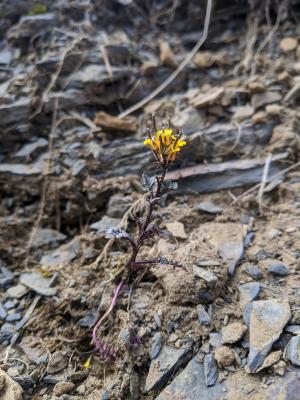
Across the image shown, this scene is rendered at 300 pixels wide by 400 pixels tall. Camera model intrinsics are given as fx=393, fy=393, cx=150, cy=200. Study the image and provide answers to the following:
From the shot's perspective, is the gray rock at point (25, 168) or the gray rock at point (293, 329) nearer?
the gray rock at point (293, 329)

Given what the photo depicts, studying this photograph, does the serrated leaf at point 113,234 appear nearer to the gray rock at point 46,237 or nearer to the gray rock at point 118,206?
the gray rock at point 118,206

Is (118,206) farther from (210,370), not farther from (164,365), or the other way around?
(210,370)

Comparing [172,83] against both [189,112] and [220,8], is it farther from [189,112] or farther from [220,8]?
[220,8]

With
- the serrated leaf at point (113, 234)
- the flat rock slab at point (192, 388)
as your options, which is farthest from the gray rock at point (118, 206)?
the flat rock slab at point (192, 388)

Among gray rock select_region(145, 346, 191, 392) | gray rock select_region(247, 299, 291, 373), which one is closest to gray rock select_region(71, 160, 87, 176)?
gray rock select_region(145, 346, 191, 392)

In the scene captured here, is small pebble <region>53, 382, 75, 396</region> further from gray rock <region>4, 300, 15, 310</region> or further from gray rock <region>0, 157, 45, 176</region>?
gray rock <region>0, 157, 45, 176</region>

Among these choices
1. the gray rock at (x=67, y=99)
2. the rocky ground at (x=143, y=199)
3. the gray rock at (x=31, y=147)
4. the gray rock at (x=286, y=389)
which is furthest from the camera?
the gray rock at (x=67, y=99)

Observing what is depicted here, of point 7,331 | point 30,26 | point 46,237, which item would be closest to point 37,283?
point 7,331
